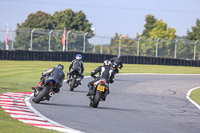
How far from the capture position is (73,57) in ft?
123

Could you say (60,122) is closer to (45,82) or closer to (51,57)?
(45,82)

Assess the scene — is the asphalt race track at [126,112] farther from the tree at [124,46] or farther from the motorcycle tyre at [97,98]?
the tree at [124,46]

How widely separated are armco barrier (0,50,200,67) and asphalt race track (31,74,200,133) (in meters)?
17.7

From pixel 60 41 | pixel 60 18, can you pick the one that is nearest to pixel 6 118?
pixel 60 41

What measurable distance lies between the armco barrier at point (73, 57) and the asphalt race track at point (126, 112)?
17.7m

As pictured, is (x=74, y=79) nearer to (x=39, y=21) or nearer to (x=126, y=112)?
(x=126, y=112)

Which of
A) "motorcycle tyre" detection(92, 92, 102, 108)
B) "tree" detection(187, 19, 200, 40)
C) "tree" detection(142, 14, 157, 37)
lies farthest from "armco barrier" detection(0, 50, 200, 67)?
"tree" detection(142, 14, 157, 37)

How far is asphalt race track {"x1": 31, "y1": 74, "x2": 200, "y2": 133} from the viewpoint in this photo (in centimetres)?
933

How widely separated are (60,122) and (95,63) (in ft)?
94.9

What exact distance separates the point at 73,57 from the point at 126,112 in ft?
84.3

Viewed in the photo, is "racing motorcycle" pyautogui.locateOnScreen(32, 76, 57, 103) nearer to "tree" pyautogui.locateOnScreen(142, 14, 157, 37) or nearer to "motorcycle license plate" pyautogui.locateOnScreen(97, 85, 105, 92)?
"motorcycle license plate" pyautogui.locateOnScreen(97, 85, 105, 92)

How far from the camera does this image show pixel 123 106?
13352mm

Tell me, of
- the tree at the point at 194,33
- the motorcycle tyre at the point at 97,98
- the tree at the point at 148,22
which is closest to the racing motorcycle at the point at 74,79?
the motorcycle tyre at the point at 97,98

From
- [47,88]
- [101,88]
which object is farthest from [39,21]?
[47,88]
